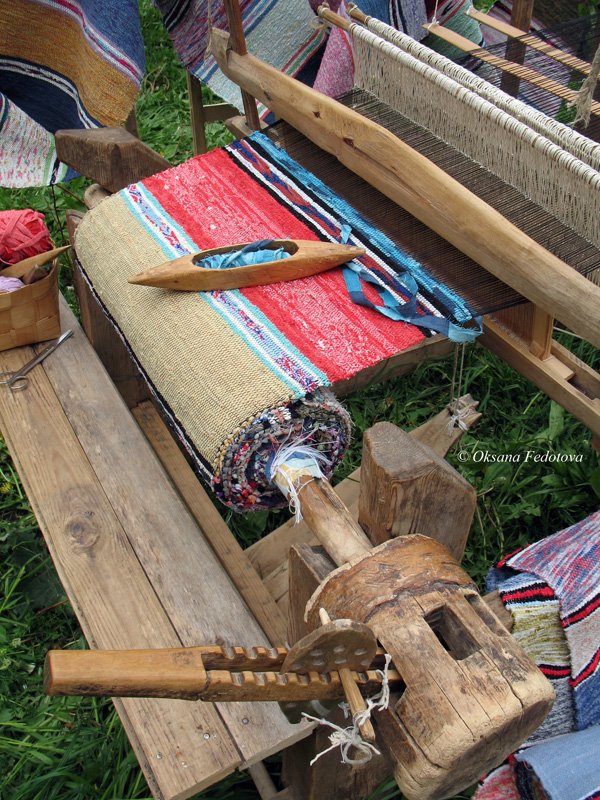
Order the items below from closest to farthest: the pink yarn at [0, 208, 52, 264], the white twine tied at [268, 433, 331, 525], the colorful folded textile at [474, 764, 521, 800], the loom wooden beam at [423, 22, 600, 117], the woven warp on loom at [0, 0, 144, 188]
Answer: the white twine tied at [268, 433, 331, 525] < the colorful folded textile at [474, 764, 521, 800] < the loom wooden beam at [423, 22, 600, 117] < the pink yarn at [0, 208, 52, 264] < the woven warp on loom at [0, 0, 144, 188]

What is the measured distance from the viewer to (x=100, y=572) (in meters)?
1.48

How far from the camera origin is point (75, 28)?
2.34 meters

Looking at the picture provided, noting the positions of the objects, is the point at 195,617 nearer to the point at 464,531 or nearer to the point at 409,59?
the point at 464,531

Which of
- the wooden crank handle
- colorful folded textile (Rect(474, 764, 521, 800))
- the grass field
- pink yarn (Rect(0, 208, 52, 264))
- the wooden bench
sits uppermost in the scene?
the wooden crank handle

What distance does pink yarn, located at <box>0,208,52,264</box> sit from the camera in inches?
80.9

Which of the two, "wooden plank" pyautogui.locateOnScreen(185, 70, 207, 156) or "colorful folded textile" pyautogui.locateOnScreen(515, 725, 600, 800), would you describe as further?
"wooden plank" pyautogui.locateOnScreen(185, 70, 207, 156)

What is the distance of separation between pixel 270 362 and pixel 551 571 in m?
0.70

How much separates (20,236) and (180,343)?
0.98 meters

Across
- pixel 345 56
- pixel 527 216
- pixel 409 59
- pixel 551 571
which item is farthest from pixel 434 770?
pixel 345 56

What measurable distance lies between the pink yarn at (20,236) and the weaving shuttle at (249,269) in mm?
798

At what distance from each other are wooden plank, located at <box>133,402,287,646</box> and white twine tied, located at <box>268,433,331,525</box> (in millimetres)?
471

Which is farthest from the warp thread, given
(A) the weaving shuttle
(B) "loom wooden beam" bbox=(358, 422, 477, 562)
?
(B) "loom wooden beam" bbox=(358, 422, 477, 562)

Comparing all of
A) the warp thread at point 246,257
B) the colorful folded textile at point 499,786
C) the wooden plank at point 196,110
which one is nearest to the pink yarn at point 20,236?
the warp thread at point 246,257

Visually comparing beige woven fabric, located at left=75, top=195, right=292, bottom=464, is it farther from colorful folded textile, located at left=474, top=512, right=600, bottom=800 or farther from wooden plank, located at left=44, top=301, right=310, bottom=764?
colorful folded textile, located at left=474, top=512, right=600, bottom=800
